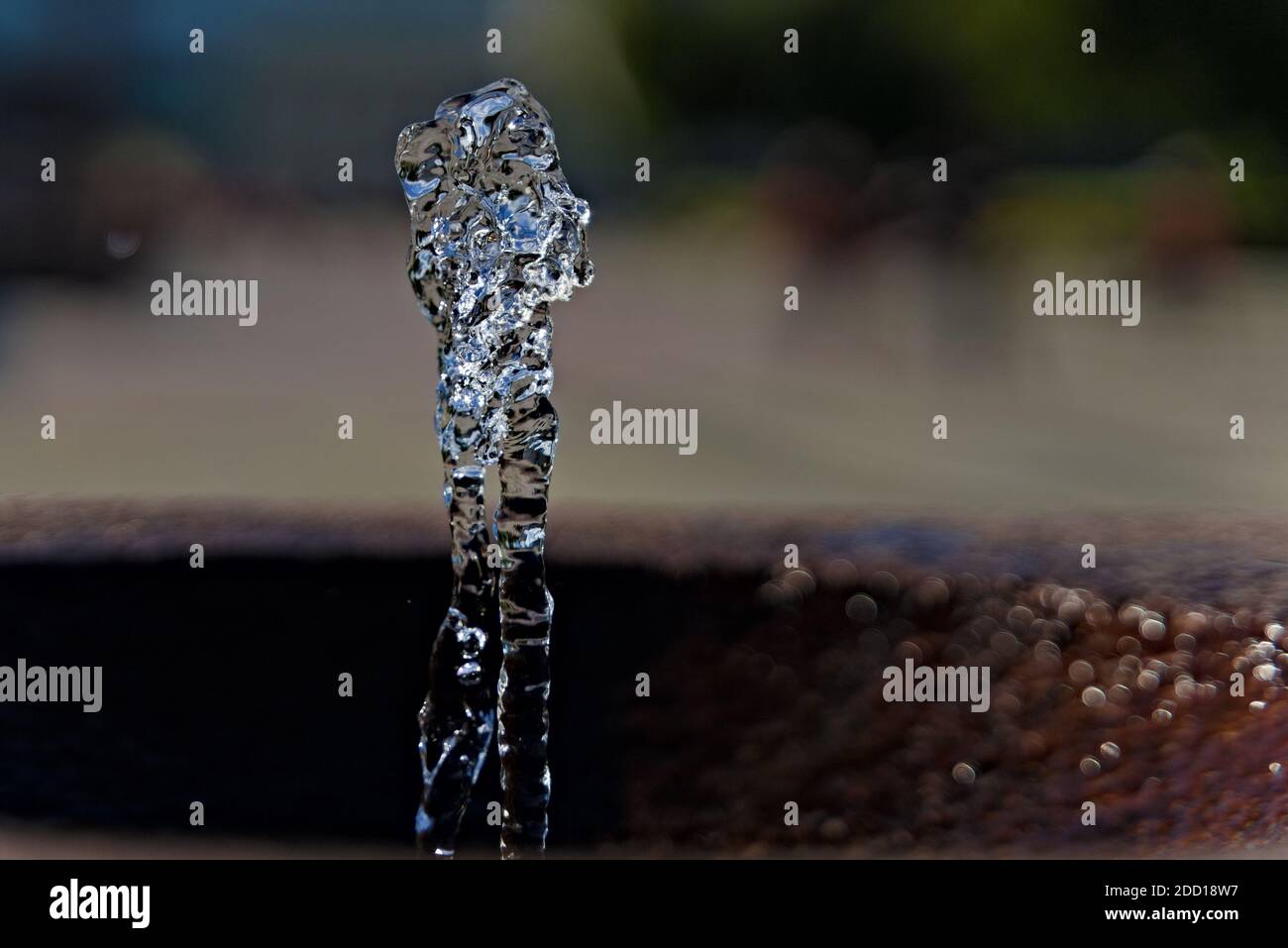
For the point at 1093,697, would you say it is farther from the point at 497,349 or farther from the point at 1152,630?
the point at 497,349

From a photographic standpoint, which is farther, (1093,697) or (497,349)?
(1093,697)

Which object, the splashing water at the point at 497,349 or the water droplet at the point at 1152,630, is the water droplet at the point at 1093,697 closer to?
the water droplet at the point at 1152,630

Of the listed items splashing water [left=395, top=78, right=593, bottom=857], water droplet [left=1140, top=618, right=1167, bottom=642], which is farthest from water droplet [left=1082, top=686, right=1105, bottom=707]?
splashing water [left=395, top=78, right=593, bottom=857]

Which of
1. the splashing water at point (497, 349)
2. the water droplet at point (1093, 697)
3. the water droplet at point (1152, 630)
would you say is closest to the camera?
the splashing water at point (497, 349)

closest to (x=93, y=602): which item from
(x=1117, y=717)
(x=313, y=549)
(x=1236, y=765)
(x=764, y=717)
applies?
(x=313, y=549)

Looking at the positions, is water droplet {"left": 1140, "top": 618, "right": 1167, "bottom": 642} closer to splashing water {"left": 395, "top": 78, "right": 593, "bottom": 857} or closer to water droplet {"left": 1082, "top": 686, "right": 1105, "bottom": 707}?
water droplet {"left": 1082, "top": 686, "right": 1105, "bottom": 707}

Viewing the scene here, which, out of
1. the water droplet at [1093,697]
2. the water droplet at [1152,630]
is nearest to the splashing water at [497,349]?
the water droplet at [1093,697]

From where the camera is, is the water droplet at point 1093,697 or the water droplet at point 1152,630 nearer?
the water droplet at point 1093,697

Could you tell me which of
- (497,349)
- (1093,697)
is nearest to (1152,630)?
(1093,697)
